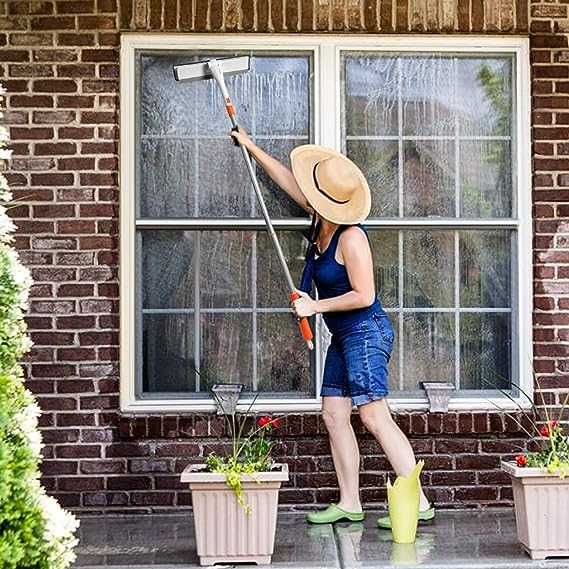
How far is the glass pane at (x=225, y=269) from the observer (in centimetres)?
587

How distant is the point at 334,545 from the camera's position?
16.5ft

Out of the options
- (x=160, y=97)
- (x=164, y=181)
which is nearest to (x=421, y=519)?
(x=164, y=181)

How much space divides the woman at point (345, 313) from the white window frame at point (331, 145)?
44 centimetres

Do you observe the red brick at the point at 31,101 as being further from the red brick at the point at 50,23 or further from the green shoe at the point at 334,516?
the green shoe at the point at 334,516

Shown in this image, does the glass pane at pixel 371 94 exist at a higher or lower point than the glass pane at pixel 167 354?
higher

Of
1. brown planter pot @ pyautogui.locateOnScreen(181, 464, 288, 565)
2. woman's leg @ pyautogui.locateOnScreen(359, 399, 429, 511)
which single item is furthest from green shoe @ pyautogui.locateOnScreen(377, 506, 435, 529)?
brown planter pot @ pyautogui.locateOnScreen(181, 464, 288, 565)

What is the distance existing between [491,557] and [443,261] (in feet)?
5.69

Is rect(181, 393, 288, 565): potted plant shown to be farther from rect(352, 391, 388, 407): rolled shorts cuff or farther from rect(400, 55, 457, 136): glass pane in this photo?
rect(400, 55, 457, 136): glass pane

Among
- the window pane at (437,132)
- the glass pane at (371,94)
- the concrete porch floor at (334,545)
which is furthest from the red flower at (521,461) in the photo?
the glass pane at (371,94)

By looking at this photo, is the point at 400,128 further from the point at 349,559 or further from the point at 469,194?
the point at 349,559

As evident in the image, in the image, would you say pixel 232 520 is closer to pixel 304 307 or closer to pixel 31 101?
pixel 304 307

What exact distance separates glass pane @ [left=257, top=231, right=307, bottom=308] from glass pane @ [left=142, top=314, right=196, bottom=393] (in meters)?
0.42

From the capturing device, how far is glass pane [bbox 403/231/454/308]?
5.90 m

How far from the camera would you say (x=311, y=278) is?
17.8 feet
